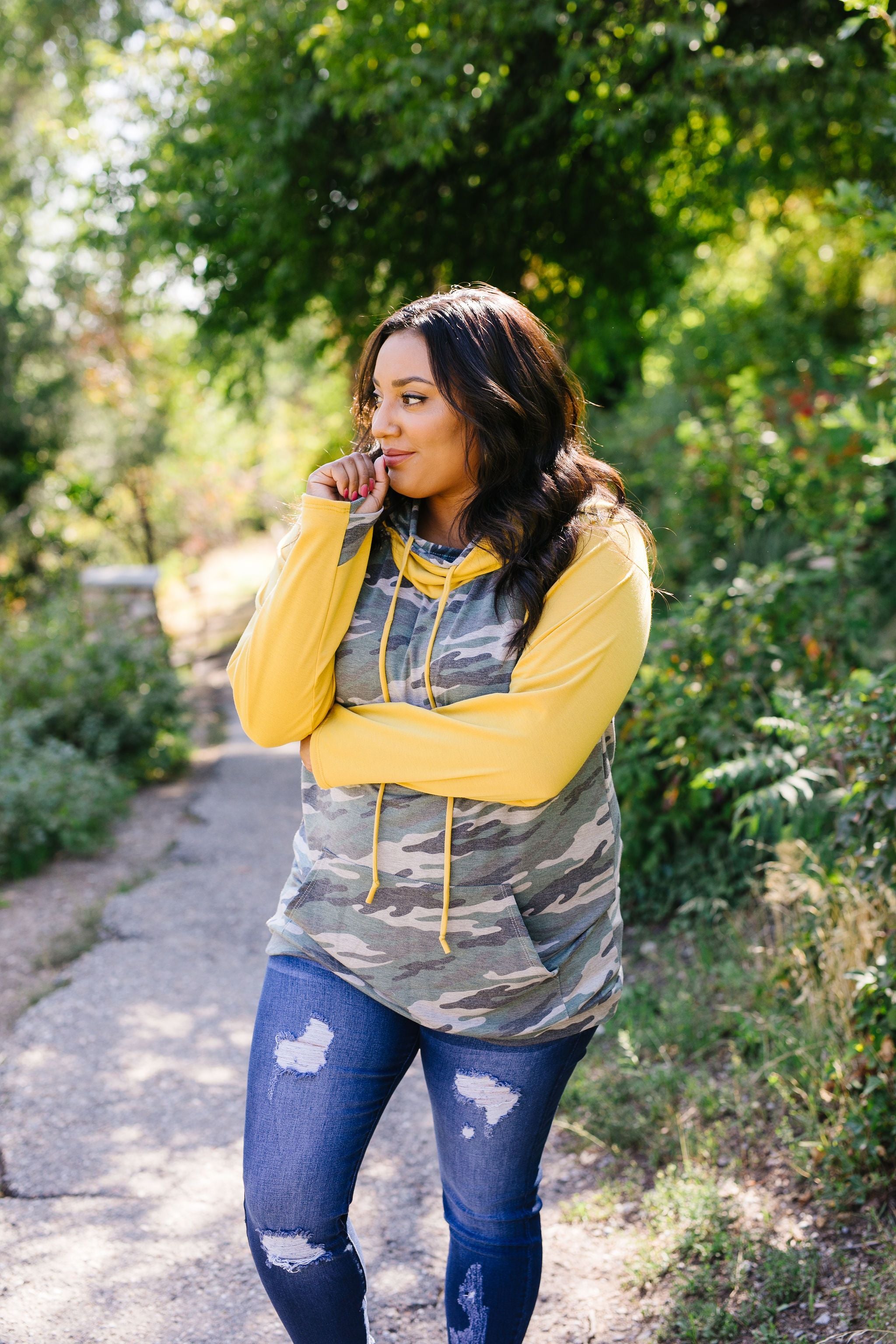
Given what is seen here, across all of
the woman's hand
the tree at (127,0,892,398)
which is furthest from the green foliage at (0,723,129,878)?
the woman's hand

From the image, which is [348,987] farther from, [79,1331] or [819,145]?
[819,145]

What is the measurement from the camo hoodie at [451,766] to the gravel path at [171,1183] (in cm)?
114

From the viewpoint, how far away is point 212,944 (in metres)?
4.28

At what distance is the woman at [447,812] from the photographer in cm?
164

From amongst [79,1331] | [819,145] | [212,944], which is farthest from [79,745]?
[819,145]

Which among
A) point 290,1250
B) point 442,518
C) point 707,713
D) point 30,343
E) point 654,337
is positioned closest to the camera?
point 290,1250

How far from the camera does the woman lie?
5.38 feet

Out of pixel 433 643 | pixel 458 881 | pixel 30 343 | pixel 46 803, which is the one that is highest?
pixel 433 643

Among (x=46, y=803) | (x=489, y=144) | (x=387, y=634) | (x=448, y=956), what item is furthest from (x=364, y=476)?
(x=489, y=144)

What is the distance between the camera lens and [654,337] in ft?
29.3

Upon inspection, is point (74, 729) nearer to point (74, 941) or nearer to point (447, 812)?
point (74, 941)

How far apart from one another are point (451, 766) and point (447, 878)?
18cm

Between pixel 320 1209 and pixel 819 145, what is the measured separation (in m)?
6.72

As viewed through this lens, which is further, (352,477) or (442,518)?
(442,518)
